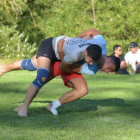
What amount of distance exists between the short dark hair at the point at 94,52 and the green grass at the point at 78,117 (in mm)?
869

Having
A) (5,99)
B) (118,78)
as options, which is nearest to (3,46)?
(118,78)

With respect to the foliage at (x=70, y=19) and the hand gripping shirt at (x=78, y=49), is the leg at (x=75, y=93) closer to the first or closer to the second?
the hand gripping shirt at (x=78, y=49)

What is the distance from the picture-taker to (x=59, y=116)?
6.44m

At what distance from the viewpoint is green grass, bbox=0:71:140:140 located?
5117mm

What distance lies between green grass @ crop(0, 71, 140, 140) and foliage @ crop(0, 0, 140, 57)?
1102 cm

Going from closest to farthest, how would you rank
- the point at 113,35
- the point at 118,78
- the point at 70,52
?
the point at 70,52 → the point at 118,78 → the point at 113,35

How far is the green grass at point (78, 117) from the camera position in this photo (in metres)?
5.12

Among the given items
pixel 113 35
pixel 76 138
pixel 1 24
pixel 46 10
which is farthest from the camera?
pixel 46 10

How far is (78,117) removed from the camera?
20.7ft

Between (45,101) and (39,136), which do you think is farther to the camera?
(45,101)

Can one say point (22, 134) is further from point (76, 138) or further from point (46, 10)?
point (46, 10)

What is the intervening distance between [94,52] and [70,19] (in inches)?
666

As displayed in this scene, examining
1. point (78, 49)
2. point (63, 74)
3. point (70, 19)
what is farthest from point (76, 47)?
point (70, 19)

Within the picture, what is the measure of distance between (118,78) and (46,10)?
12.9 metres
